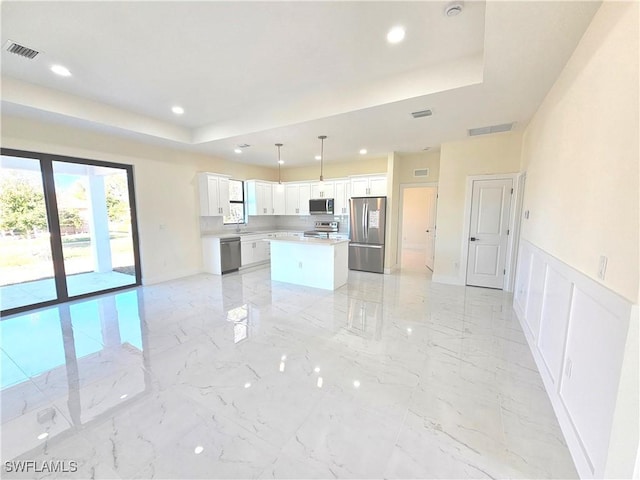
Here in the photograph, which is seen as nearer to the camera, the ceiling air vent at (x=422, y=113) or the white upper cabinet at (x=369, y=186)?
Result: the ceiling air vent at (x=422, y=113)

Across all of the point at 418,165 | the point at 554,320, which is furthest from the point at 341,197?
the point at 554,320

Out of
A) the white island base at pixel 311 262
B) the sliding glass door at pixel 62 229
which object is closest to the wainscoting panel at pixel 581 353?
the white island base at pixel 311 262

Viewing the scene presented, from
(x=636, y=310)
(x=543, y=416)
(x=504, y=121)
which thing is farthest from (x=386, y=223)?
(x=636, y=310)

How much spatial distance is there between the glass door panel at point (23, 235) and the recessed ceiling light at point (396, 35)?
5.14m

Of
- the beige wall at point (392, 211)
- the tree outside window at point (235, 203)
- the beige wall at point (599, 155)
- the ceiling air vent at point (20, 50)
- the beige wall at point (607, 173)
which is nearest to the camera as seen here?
the beige wall at point (607, 173)

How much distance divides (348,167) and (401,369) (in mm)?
5416

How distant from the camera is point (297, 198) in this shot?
734cm

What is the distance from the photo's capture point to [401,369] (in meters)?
2.41

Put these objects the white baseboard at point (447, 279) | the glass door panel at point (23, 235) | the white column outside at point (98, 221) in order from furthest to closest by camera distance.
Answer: the white baseboard at point (447, 279), the white column outside at point (98, 221), the glass door panel at point (23, 235)

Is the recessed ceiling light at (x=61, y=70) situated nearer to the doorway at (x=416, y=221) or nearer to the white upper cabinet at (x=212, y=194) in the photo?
the white upper cabinet at (x=212, y=194)

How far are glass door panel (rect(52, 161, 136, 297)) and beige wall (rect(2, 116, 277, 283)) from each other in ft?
0.82

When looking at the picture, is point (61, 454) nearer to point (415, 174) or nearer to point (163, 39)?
point (163, 39)

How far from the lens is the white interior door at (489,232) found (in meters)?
4.64

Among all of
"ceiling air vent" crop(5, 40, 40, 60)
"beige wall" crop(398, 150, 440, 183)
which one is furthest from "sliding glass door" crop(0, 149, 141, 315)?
"beige wall" crop(398, 150, 440, 183)
